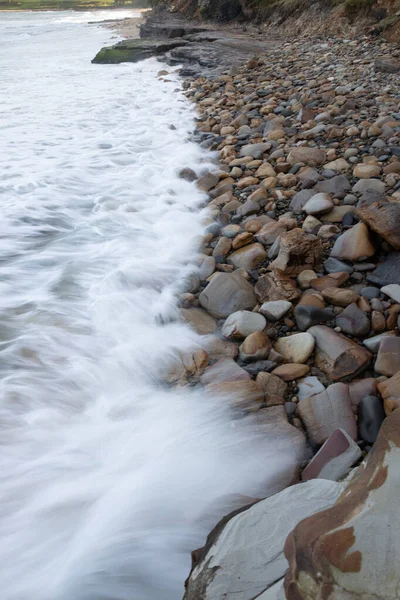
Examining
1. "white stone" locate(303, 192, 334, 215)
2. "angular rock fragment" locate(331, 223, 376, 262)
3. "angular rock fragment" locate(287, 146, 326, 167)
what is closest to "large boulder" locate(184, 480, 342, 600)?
"angular rock fragment" locate(331, 223, 376, 262)

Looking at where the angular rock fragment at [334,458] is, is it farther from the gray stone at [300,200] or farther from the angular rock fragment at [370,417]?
the gray stone at [300,200]

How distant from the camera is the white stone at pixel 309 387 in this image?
1886mm

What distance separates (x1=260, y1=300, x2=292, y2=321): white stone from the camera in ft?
7.45

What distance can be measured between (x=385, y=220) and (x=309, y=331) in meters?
0.82

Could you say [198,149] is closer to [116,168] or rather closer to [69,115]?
[116,168]

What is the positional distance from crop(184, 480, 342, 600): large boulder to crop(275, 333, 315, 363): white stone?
81 cm

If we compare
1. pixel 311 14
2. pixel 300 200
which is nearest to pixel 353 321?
pixel 300 200

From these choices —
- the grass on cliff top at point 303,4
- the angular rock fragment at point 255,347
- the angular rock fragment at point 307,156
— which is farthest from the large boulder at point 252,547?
the grass on cliff top at point 303,4

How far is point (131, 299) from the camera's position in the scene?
273 centimetres

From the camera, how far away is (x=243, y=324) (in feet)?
7.34

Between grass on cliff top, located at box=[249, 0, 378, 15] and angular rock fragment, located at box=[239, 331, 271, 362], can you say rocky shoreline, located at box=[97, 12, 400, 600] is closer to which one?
angular rock fragment, located at box=[239, 331, 271, 362]

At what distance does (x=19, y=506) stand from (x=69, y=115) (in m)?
6.79

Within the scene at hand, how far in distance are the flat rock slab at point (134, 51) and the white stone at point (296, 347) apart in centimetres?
1262

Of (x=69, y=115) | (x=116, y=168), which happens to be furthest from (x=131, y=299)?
(x=69, y=115)
